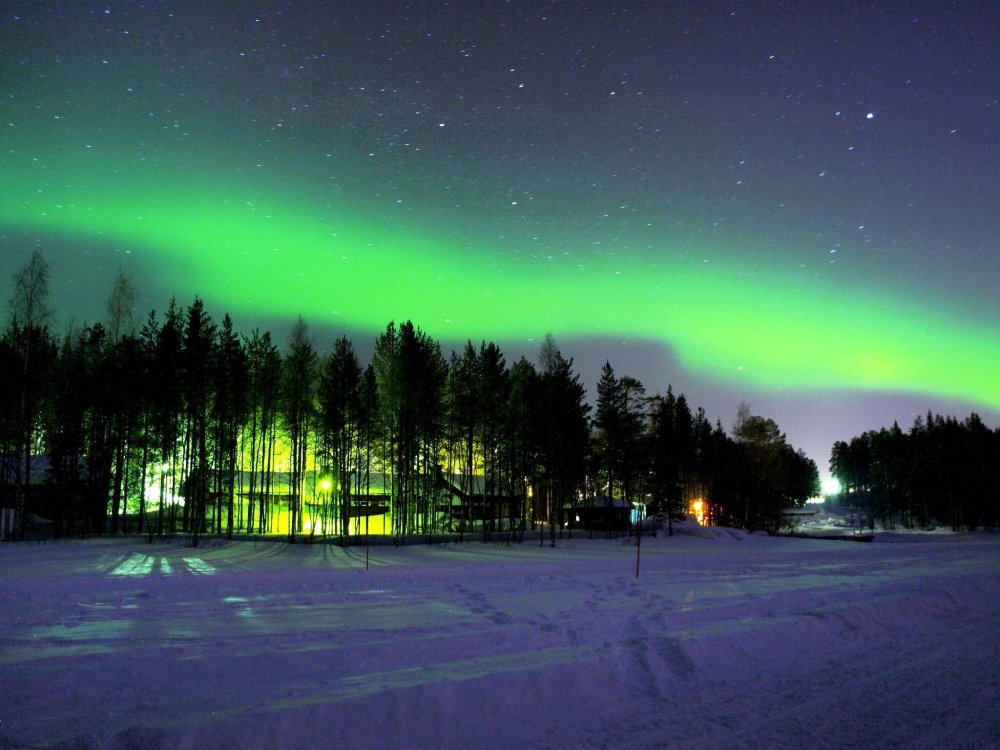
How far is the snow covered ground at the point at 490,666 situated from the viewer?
6.48 metres

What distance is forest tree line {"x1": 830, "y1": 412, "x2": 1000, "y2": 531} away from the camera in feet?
270

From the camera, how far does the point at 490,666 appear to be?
8500 mm

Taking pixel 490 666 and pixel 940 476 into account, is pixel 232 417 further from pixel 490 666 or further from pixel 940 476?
pixel 940 476

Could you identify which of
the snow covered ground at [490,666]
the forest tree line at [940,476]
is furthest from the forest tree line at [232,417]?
the forest tree line at [940,476]

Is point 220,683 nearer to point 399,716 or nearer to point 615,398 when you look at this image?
point 399,716

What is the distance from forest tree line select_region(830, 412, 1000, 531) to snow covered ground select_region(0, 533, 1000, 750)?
79225 mm

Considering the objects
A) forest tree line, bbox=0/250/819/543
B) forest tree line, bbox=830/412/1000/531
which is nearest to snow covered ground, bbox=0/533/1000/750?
forest tree line, bbox=0/250/819/543

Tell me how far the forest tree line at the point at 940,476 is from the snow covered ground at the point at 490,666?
79.2m

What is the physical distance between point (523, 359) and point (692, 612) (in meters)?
46.7

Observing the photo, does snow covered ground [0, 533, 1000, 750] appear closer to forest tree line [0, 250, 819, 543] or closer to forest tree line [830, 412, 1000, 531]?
forest tree line [0, 250, 819, 543]

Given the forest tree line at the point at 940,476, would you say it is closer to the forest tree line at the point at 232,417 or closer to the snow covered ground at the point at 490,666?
the forest tree line at the point at 232,417

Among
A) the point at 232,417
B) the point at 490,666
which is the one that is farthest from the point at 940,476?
the point at 490,666

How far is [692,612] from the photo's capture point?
13523 millimetres

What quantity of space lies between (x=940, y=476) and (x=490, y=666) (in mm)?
95821
